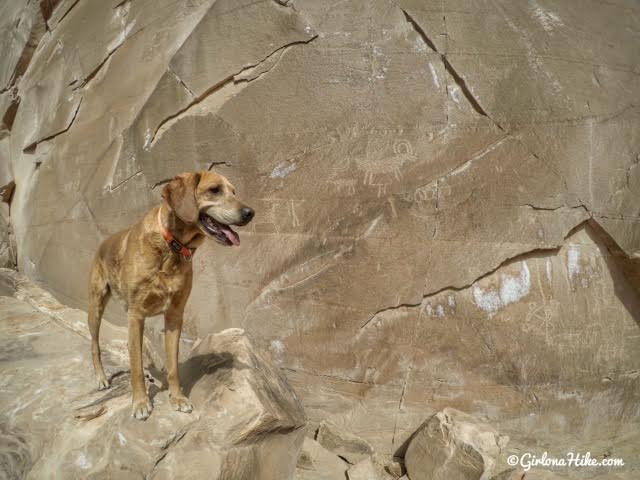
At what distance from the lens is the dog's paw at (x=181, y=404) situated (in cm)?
279

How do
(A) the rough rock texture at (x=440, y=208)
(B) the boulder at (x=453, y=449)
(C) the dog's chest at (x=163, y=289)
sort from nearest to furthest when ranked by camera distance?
(C) the dog's chest at (x=163, y=289)
(B) the boulder at (x=453, y=449)
(A) the rough rock texture at (x=440, y=208)

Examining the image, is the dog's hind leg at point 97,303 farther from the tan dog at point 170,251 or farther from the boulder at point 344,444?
the boulder at point 344,444

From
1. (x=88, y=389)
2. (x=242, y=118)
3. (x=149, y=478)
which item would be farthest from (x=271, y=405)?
(x=242, y=118)

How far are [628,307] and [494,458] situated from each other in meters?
2.02

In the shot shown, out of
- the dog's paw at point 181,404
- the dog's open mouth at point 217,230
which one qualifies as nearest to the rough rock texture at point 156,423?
the dog's paw at point 181,404

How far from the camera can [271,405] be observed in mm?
3041

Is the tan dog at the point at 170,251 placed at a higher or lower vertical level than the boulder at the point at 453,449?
higher

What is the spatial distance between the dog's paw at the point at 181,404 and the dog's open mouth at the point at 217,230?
3.75ft

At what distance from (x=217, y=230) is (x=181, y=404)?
1204mm

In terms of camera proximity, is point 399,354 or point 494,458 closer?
point 494,458

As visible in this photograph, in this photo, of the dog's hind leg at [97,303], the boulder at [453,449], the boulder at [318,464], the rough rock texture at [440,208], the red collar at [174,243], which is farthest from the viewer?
the rough rock texture at [440,208]

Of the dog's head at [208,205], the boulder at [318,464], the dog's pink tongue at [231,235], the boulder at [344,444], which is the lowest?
the boulder at [344,444]

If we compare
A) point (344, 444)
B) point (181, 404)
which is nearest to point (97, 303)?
point (181, 404)

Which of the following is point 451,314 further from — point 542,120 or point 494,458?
point 542,120
